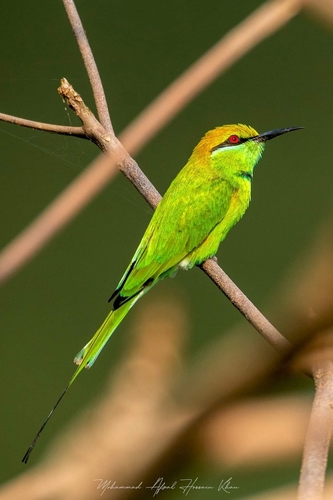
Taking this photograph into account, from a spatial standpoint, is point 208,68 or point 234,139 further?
point 234,139

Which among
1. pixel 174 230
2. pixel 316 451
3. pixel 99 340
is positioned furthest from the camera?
pixel 174 230

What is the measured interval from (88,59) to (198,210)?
0.72 m

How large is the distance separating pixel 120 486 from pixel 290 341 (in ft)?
0.21

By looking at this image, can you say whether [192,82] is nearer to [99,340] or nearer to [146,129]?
[146,129]

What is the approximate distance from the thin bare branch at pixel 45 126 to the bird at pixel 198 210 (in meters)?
0.47

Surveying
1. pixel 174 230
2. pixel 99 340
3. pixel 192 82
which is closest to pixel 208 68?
pixel 192 82

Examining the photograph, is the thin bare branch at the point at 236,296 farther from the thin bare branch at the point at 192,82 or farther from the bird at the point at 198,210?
the thin bare branch at the point at 192,82

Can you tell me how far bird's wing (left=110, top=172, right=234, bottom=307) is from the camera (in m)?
1.36

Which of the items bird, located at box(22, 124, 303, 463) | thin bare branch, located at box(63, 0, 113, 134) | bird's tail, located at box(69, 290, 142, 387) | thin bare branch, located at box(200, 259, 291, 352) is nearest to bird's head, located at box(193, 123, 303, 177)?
bird, located at box(22, 124, 303, 463)

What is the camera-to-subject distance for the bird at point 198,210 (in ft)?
4.51

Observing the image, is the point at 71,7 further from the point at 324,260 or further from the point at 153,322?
the point at 324,260

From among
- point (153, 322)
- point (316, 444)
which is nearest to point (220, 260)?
point (153, 322)

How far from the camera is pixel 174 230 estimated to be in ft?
4.78

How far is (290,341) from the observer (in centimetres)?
16
